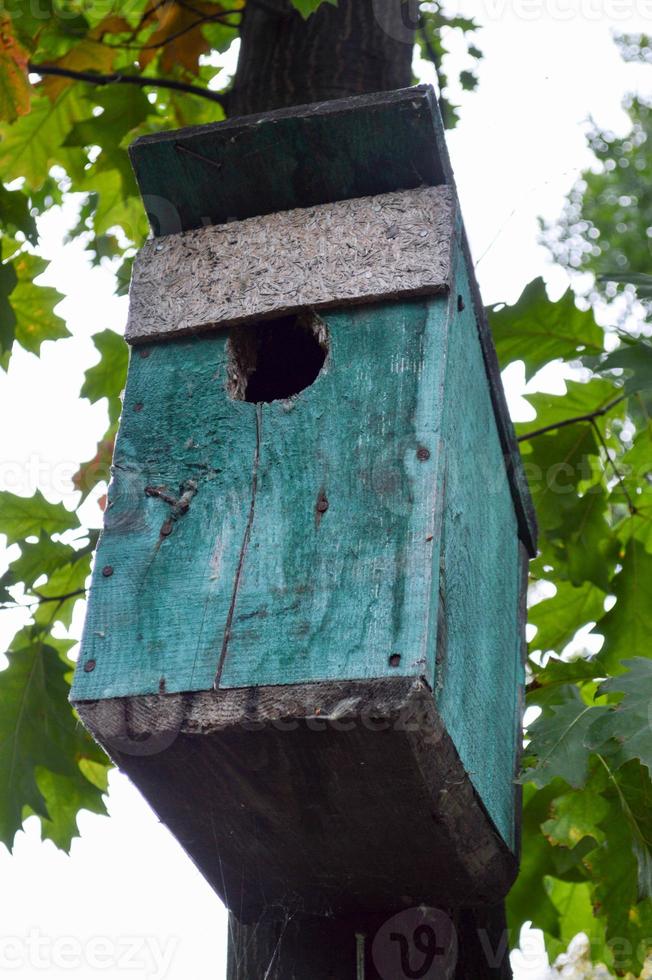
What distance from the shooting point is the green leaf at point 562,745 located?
2.02 metres

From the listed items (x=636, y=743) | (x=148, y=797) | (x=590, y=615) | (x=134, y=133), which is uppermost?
(x=134, y=133)

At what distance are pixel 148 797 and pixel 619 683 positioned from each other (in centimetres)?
77

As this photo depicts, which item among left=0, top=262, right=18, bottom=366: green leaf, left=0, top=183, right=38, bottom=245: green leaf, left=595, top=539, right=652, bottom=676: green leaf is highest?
A: left=0, top=183, right=38, bottom=245: green leaf

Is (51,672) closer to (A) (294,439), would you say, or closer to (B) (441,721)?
(A) (294,439)

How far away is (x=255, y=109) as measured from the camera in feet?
9.62

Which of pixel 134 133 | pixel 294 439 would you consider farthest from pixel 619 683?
pixel 134 133

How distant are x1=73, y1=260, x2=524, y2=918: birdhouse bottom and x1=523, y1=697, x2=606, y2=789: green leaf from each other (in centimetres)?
7

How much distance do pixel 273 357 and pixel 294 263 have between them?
1.03 ft

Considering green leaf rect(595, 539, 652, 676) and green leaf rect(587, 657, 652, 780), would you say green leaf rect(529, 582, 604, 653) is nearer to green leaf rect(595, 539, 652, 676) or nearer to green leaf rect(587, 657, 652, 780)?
green leaf rect(595, 539, 652, 676)


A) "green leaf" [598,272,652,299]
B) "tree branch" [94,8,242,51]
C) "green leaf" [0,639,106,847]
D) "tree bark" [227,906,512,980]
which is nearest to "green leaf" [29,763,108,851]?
"green leaf" [0,639,106,847]

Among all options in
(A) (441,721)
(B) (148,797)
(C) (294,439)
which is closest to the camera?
(A) (441,721)

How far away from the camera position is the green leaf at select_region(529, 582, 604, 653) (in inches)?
121

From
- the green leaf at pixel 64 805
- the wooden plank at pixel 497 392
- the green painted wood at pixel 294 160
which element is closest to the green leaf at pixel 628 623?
the wooden plank at pixel 497 392

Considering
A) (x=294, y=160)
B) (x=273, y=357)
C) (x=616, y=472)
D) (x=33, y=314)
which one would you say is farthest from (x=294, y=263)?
(x=33, y=314)
